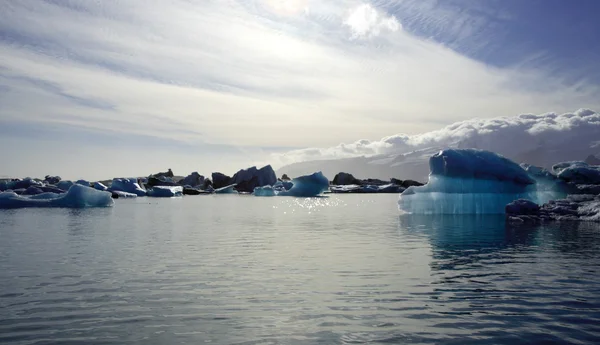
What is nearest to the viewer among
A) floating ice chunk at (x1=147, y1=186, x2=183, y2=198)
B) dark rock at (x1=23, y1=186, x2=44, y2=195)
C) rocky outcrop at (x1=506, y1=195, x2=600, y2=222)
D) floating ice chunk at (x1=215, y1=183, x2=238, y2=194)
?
rocky outcrop at (x1=506, y1=195, x2=600, y2=222)

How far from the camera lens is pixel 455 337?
775 cm

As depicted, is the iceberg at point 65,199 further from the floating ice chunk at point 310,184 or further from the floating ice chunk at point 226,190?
the floating ice chunk at point 226,190

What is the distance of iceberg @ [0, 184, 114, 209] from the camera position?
46719mm

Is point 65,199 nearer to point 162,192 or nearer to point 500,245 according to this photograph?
point 500,245

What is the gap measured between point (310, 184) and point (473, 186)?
1921 inches

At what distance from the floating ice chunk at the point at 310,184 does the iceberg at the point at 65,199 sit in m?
37.8

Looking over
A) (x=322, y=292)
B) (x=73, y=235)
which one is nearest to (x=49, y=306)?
(x=322, y=292)

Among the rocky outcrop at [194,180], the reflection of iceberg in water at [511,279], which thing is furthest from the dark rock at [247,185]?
the reflection of iceberg in water at [511,279]

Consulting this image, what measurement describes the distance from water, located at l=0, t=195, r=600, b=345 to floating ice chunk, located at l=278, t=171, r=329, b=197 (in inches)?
2334

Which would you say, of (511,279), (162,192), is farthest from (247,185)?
(511,279)

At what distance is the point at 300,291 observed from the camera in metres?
11.1

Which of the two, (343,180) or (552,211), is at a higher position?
(343,180)

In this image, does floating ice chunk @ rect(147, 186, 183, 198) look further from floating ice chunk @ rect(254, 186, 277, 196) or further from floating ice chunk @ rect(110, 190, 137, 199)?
floating ice chunk @ rect(254, 186, 277, 196)

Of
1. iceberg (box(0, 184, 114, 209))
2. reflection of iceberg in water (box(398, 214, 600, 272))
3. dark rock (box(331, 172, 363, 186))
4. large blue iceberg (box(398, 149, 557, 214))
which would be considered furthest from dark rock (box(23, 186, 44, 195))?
dark rock (box(331, 172, 363, 186))
